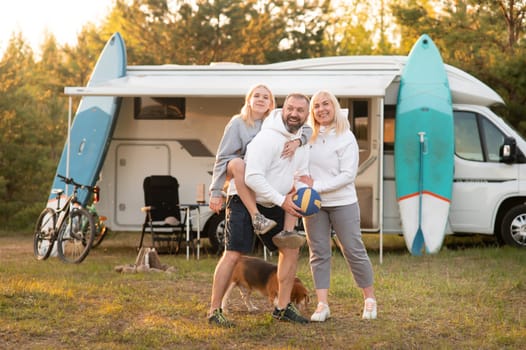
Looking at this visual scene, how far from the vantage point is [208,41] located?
2305 centimetres

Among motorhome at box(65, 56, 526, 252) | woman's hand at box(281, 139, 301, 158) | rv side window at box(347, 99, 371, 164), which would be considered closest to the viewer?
woman's hand at box(281, 139, 301, 158)

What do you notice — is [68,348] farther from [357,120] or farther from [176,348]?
[357,120]

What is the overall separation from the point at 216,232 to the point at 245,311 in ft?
14.8

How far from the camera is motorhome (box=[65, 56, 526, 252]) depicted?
11070mm

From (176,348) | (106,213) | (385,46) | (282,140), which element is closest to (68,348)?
(176,348)

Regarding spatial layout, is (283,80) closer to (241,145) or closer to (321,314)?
(241,145)

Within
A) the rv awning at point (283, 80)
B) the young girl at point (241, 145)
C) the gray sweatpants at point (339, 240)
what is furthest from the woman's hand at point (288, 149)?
the rv awning at point (283, 80)

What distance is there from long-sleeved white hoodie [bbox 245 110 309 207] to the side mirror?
5647mm

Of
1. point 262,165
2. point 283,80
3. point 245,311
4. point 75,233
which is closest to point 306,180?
point 262,165

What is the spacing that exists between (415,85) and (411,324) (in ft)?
18.0

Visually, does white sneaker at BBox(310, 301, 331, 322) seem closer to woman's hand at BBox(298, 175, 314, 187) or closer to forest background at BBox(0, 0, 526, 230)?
woman's hand at BBox(298, 175, 314, 187)

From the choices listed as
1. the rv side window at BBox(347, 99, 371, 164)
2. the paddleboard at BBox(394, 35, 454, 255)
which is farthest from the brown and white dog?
the rv side window at BBox(347, 99, 371, 164)

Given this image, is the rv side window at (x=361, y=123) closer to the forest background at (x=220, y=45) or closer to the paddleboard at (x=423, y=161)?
the paddleboard at (x=423, y=161)

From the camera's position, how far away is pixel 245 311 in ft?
22.3
